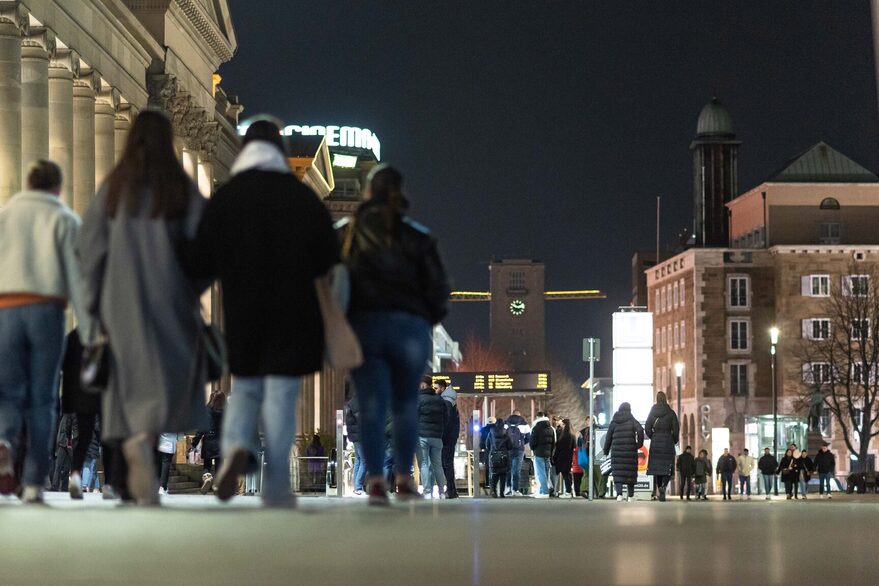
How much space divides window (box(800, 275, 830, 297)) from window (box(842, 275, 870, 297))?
9.72 ft

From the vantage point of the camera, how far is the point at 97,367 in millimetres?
11531

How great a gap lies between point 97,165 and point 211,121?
17267 millimetres

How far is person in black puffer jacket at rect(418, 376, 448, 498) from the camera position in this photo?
2828cm

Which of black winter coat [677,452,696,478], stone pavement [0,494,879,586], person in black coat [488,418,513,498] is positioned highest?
stone pavement [0,494,879,586]

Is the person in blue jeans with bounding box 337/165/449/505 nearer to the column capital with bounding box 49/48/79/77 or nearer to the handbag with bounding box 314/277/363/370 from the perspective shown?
the handbag with bounding box 314/277/363/370

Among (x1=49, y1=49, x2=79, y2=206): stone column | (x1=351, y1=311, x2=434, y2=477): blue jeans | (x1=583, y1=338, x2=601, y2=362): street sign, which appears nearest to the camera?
(x1=351, y1=311, x2=434, y2=477): blue jeans

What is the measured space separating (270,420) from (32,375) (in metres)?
2.93

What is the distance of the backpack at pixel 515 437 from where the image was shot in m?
44.7

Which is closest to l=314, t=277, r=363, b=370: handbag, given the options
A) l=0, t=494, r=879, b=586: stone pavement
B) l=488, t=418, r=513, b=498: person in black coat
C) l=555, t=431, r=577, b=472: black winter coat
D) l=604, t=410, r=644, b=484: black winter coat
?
l=0, t=494, r=879, b=586: stone pavement

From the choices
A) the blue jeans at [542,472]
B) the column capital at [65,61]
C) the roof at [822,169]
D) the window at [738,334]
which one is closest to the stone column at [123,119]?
the column capital at [65,61]

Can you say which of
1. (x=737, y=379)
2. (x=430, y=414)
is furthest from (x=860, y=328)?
(x=430, y=414)

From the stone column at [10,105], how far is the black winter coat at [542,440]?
13.1m

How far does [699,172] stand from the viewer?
165 m

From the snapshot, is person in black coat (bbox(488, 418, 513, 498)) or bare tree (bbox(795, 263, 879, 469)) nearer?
person in black coat (bbox(488, 418, 513, 498))
